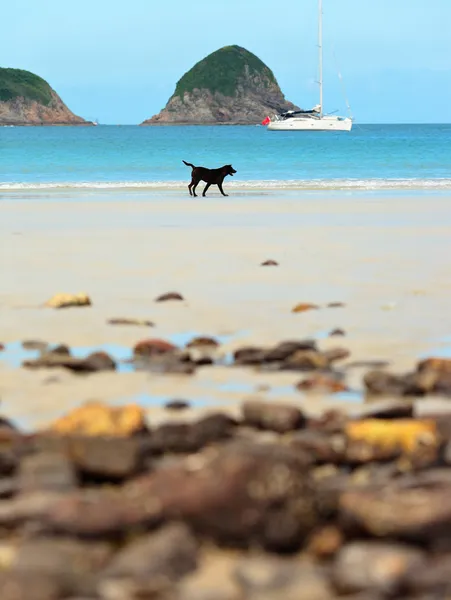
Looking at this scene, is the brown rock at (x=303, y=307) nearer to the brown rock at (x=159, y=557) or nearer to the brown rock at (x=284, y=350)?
the brown rock at (x=284, y=350)

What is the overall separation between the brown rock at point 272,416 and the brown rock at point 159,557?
130cm

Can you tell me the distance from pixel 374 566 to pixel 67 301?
4984 millimetres

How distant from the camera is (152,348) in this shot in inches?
232

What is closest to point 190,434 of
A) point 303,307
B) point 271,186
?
point 303,307

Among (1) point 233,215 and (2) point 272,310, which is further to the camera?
(1) point 233,215

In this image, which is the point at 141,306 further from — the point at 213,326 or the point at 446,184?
the point at 446,184

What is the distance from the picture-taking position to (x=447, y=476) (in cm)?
351

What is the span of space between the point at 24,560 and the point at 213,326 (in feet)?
13.3

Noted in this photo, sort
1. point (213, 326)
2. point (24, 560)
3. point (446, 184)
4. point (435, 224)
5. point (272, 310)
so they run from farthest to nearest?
point (446, 184)
point (435, 224)
point (272, 310)
point (213, 326)
point (24, 560)

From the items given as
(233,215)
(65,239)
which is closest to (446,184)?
(233,215)

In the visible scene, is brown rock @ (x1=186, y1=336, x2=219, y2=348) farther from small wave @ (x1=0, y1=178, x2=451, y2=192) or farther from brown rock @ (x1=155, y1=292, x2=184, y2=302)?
small wave @ (x1=0, y1=178, x2=451, y2=192)

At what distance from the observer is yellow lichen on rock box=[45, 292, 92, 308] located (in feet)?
24.8

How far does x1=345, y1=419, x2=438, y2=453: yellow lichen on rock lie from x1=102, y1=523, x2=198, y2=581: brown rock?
3.63ft

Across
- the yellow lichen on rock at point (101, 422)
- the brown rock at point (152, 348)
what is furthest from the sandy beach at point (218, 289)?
the yellow lichen on rock at point (101, 422)
